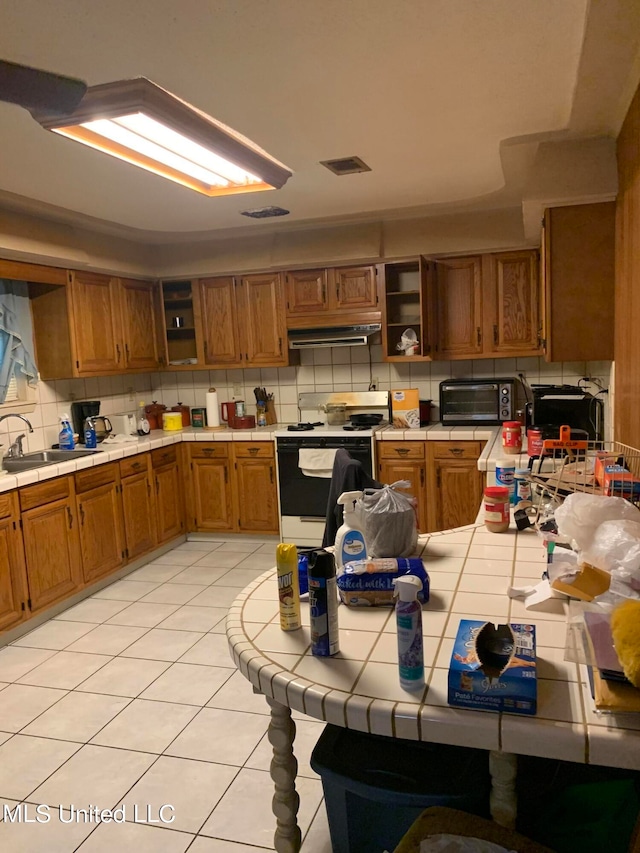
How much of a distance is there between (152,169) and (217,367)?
2.27m

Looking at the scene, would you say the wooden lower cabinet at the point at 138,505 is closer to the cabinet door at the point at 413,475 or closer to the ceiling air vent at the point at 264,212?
the cabinet door at the point at 413,475

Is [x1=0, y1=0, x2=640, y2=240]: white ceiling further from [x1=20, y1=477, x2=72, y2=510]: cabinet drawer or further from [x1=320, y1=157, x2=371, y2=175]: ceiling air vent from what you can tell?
[x1=20, y1=477, x2=72, y2=510]: cabinet drawer

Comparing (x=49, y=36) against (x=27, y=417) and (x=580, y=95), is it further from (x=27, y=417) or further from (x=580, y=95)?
(x=27, y=417)

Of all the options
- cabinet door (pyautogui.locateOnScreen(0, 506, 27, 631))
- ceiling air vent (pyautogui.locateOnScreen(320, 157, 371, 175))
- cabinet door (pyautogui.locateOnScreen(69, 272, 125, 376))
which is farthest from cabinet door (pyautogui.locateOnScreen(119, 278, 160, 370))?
ceiling air vent (pyautogui.locateOnScreen(320, 157, 371, 175))

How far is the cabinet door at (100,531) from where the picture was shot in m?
3.91

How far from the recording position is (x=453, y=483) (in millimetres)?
4371

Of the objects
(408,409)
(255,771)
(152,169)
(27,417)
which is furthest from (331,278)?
(255,771)

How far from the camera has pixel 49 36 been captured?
69.6 inches

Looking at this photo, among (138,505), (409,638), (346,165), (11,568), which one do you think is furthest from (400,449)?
(409,638)

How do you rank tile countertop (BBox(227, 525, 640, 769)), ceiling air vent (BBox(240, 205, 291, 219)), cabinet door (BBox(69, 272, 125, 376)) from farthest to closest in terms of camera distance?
cabinet door (BBox(69, 272, 125, 376)) < ceiling air vent (BBox(240, 205, 291, 219)) < tile countertop (BBox(227, 525, 640, 769))

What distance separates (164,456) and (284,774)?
353cm

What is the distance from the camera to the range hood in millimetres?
4672

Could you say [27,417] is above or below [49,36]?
below

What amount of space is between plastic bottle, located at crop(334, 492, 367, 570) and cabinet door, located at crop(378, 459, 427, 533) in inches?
104
